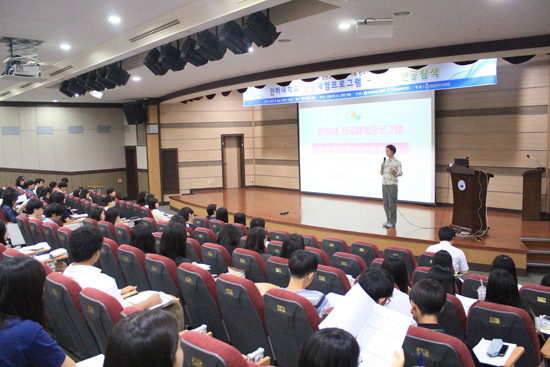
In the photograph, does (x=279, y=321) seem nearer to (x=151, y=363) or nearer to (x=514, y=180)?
(x=151, y=363)

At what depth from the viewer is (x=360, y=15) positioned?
5.30 meters

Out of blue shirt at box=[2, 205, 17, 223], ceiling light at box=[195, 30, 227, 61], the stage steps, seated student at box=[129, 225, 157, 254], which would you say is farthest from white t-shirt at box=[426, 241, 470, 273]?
blue shirt at box=[2, 205, 17, 223]

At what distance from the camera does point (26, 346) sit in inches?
60.9

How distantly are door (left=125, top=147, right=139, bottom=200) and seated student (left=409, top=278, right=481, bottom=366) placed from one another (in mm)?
13085

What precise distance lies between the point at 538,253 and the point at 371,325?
5608mm

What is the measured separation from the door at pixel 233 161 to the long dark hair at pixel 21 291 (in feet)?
38.5

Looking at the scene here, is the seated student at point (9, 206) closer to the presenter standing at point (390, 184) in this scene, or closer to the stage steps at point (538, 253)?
the presenter standing at point (390, 184)

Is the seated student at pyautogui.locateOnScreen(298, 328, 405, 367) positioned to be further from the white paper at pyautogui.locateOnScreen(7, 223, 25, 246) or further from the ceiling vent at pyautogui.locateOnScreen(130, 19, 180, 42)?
the white paper at pyautogui.locateOnScreen(7, 223, 25, 246)

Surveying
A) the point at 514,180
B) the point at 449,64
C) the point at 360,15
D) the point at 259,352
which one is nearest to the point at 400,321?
the point at 259,352

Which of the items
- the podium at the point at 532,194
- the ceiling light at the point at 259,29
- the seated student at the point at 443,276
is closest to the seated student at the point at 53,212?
the ceiling light at the point at 259,29

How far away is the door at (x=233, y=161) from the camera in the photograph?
1344 centimetres

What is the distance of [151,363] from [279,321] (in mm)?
1331

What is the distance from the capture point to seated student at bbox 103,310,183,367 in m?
1.13

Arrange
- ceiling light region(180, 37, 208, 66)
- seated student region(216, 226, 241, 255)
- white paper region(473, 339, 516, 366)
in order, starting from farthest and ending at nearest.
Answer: ceiling light region(180, 37, 208, 66) → seated student region(216, 226, 241, 255) → white paper region(473, 339, 516, 366)
